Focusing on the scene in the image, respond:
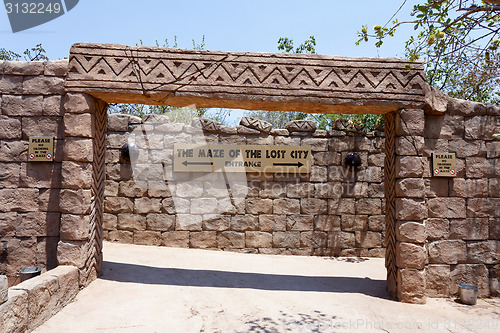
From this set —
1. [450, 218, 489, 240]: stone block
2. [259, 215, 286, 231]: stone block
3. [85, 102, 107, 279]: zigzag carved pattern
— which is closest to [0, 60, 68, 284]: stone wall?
[85, 102, 107, 279]: zigzag carved pattern

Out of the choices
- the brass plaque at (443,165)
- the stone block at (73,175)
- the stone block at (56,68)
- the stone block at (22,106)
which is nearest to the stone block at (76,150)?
the stone block at (73,175)

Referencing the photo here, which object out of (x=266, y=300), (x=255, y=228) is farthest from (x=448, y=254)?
(x=255, y=228)

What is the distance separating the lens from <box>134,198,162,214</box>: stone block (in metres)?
7.02

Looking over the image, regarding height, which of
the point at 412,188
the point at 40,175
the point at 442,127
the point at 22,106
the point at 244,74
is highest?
the point at 244,74

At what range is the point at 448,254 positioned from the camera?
462cm

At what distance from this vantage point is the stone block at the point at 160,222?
275 inches

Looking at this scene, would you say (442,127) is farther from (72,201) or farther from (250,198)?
(72,201)

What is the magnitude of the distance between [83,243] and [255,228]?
378cm

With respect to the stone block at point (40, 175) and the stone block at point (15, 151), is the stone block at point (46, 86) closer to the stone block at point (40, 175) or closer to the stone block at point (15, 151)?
the stone block at point (15, 151)

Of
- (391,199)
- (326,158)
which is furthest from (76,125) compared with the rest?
(326,158)

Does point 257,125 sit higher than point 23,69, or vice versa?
point 23,69

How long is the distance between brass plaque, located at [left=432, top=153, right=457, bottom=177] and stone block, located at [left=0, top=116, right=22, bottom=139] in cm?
587

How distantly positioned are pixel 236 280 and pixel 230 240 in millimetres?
2133

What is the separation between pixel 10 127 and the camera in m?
4.40
